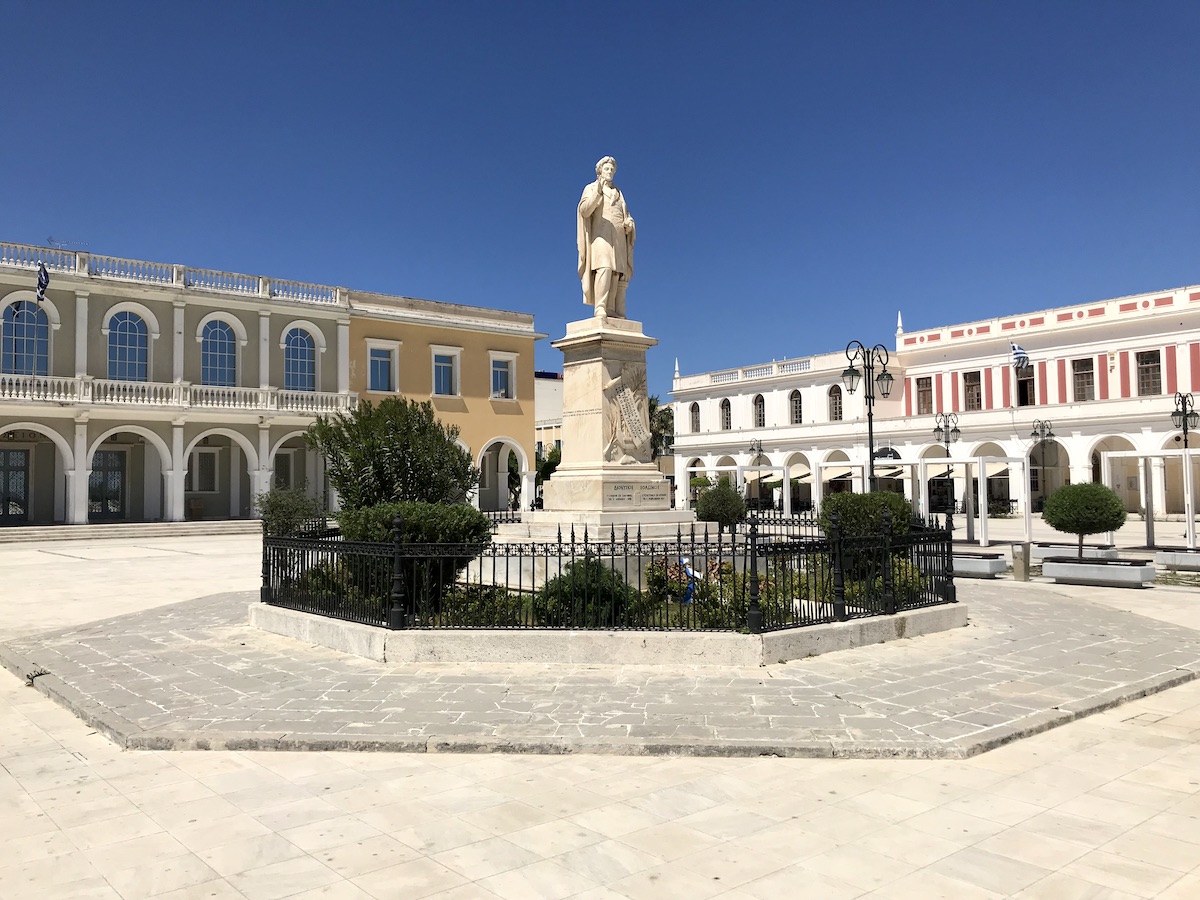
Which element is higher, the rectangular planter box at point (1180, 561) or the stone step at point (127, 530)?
the stone step at point (127, 530)

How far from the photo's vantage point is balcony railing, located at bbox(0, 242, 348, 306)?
2730cm

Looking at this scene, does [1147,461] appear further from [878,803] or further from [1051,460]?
[1051,460]

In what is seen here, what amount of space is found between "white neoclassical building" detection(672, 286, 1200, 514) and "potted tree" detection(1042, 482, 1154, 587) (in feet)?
42.6

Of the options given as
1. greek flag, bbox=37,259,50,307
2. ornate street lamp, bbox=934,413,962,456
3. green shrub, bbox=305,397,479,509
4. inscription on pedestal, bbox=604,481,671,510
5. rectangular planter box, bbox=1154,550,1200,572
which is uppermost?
greek flag, bbox=37,259,50,307

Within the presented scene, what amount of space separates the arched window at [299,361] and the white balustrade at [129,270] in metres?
4.42

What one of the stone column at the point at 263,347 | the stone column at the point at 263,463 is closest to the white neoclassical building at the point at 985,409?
the stone column at the point at 263,463

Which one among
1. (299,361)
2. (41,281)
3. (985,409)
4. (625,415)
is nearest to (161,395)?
(41,281)

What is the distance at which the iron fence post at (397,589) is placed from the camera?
26.0ft

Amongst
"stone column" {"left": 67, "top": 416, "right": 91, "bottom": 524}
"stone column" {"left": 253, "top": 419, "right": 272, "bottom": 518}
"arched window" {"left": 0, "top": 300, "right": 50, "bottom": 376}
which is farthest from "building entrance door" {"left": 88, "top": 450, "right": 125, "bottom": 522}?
"stone column" {"left": 253, "top": 419, "right": 272, "bottom": 518}

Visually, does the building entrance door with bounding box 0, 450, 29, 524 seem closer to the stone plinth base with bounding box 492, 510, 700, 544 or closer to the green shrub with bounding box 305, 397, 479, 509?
the green shrub with bounding box 305, 397, 479, 509

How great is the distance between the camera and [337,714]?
6.09 metres

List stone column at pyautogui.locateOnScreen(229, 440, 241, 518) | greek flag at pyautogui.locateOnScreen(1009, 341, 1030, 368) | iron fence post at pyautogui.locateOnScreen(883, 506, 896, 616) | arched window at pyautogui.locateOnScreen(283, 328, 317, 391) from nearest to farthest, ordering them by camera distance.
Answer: iron fence post at pyautogui.locateOnScreen(883, 506, 896, 616)
arched window at pyautogui.locateOnScreen(283, 328, 317, 391)
stone column at pyautogui.locateOnScreen(229, 440, 241, 518)
greek flag at pyautogui.locateOnScreen(1009, 341, 1030, 368)

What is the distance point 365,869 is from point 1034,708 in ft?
15.4

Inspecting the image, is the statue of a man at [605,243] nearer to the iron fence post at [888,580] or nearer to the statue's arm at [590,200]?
the statue's arm at [590,200]
